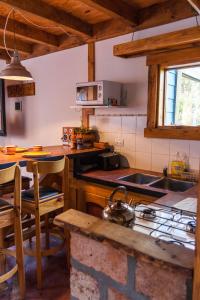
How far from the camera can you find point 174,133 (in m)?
2.59

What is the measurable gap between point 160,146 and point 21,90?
2754mm

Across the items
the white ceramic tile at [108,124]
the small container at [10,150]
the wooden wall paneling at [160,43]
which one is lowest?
the small container at [10,150]

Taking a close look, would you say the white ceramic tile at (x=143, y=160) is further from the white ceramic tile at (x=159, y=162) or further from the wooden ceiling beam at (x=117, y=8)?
the wooden ceiling beam at (x=117, y=8)

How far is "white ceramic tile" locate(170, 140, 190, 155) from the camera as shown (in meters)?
2.58

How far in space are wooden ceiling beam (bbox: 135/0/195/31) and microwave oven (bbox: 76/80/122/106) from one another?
0.71 metres

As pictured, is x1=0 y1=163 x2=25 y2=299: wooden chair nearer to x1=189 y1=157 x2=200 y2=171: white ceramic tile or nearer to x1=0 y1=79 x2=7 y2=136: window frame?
x1=189 y1=157 x2=200 y2=171: white ceramic tile

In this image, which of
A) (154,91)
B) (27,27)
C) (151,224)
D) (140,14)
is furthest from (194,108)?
(27,27)

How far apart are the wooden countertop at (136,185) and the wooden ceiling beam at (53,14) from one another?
68.5 inches

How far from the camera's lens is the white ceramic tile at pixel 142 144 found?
9.39ft

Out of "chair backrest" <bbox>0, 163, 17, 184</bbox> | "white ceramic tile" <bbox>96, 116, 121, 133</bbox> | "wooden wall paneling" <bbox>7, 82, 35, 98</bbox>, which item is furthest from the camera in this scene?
"wooden wall paneling" <bbox>7, 82, 35, 98</bbox>

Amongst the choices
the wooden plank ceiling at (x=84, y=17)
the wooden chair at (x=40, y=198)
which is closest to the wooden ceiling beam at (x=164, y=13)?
the wooden plank ceiling at (x=84, y=17)

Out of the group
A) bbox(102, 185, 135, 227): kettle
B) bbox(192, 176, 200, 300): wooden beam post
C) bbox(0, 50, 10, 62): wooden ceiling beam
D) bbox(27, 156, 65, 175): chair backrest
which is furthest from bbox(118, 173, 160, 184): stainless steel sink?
bbox(0, 50, 10, 62): wooden ceiling beam

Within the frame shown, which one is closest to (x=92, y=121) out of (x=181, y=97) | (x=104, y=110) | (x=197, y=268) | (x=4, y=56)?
(x=104, y=110)

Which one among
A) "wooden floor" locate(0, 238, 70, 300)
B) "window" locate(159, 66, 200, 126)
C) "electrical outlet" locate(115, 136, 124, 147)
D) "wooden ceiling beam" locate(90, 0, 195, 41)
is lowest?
"wooden floor" locate(0, 238, 70, 300)
